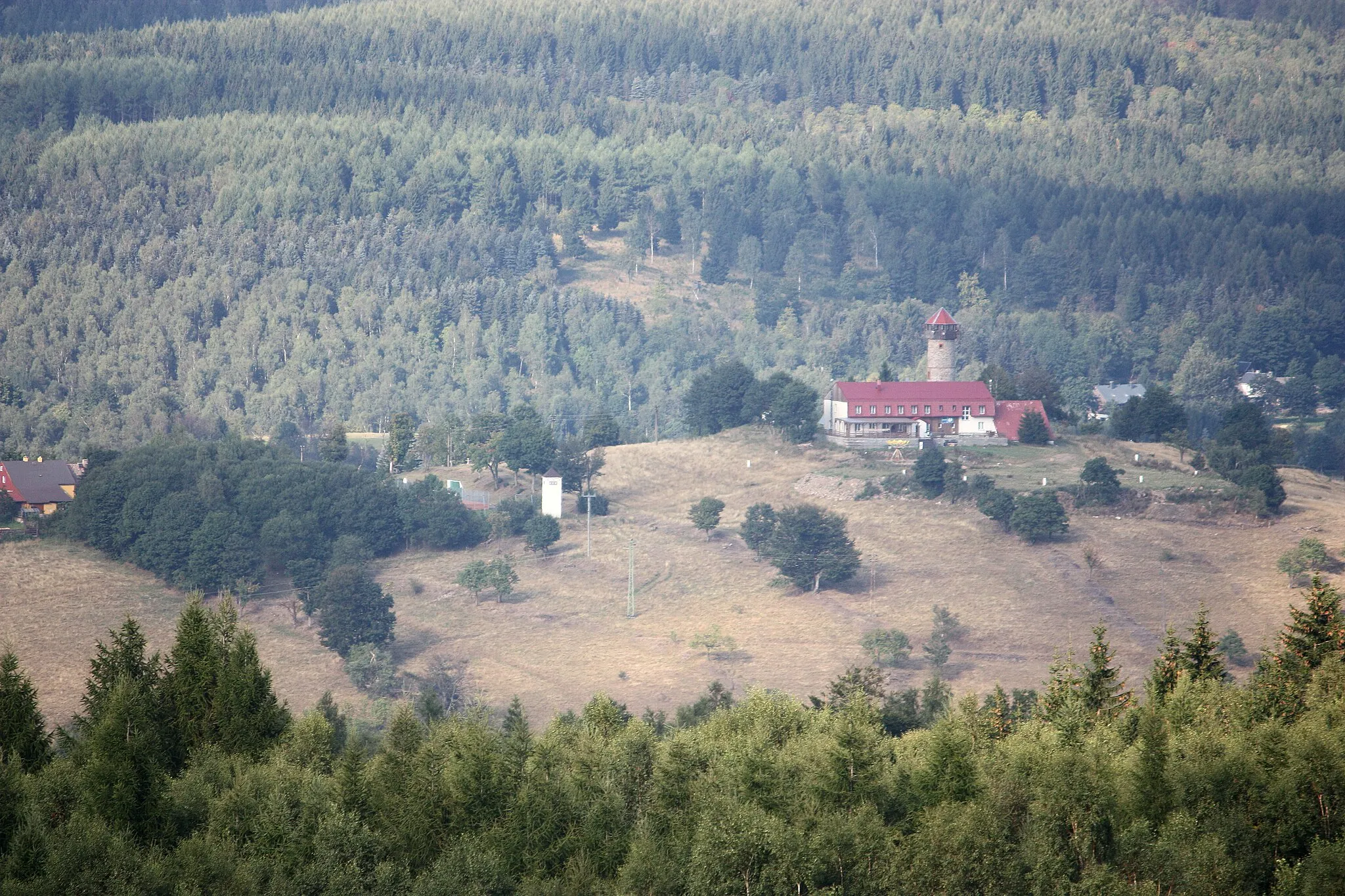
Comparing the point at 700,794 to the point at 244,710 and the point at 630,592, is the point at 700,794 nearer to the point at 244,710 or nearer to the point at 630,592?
the point at 244,710

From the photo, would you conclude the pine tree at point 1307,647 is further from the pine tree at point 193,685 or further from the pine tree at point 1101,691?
the pine tree at point 193,685

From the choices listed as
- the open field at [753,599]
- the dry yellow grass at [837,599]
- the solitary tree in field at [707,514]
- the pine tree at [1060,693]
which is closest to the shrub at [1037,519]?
the dry yellow grass at [837,599]

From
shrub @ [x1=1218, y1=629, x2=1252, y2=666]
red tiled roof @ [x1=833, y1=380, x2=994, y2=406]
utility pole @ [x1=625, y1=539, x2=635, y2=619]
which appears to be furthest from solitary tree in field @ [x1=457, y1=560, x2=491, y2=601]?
shrub @ [x1=1218, y1=629, x2=1252, y2=666]

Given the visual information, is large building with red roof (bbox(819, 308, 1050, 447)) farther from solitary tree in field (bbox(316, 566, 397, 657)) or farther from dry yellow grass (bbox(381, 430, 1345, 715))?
solitary tree in field (bbox(316, 566, 397, 657))

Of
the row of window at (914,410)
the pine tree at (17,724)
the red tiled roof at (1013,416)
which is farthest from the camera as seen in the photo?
the row of window at (914,410)

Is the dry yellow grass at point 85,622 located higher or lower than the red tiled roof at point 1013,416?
lower

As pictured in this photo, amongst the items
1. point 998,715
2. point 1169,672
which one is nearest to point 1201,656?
point 1169,672
